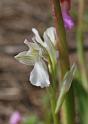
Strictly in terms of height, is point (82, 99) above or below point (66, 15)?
below

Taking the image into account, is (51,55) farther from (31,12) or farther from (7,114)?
(31,12)

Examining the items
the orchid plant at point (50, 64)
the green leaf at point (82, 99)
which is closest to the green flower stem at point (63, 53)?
the orchid plant at point (50, 64)

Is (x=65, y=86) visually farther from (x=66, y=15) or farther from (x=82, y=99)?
(x=82, y=99)

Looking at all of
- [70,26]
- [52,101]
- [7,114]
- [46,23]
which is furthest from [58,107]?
[46,23]

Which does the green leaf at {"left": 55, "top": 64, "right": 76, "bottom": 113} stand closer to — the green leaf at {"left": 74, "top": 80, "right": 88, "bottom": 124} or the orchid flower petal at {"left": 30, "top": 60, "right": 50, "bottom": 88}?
the orchid flower petal at {"left": 30, "top": 60, "right": 50, "bottom": 88}

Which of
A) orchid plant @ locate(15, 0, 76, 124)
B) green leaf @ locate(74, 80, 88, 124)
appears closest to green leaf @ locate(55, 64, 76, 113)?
orchid plant @ locate(15, 0, 76, 124)

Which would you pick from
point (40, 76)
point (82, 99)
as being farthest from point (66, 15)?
point (82, 99)

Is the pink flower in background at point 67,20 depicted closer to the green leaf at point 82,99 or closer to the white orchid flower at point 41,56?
the white orchid flower at point 41,56

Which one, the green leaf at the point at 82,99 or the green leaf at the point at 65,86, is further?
the green leaf at the point at 82,99
